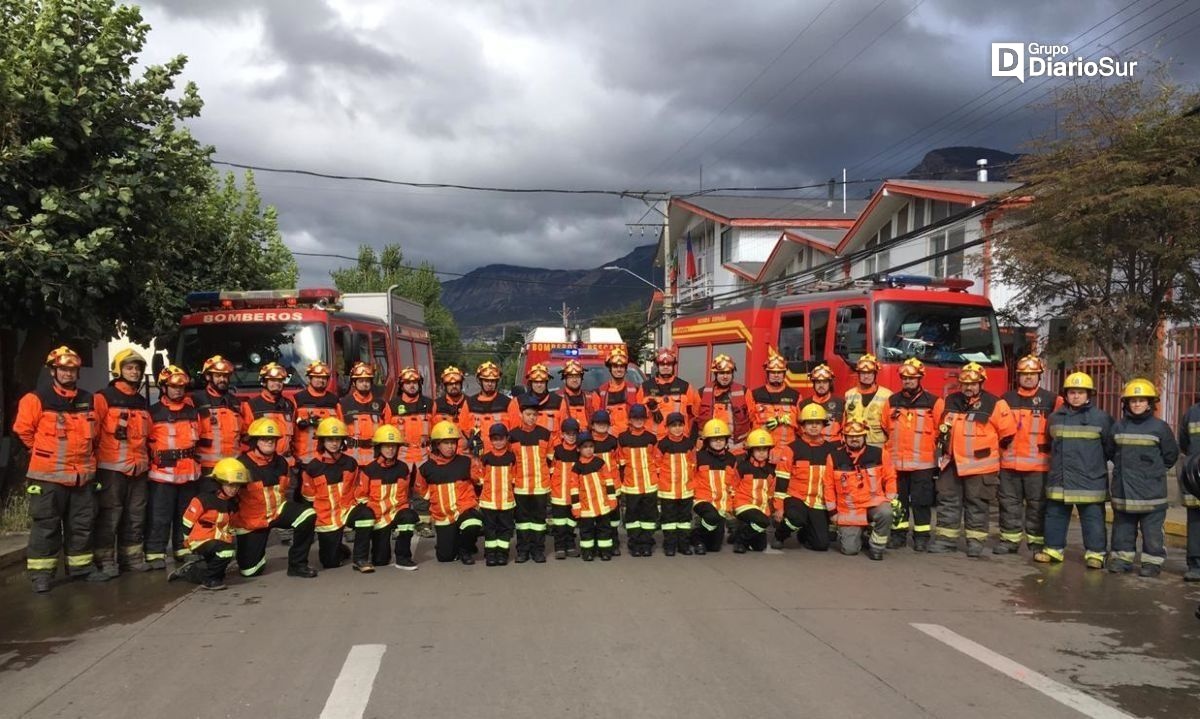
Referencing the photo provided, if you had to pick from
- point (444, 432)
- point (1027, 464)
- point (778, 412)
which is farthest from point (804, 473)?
point (444, 432)

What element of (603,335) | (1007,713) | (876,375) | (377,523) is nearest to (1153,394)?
(876,375)

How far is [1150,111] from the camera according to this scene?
436 inches

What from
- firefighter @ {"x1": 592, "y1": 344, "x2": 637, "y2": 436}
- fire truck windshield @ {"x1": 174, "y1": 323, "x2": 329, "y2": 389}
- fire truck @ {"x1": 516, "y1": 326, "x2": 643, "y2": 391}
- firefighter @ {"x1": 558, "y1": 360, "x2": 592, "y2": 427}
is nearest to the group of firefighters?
firefighter @ {"x1": 558, "y1": 360, "x2": 592, "y2": 427}

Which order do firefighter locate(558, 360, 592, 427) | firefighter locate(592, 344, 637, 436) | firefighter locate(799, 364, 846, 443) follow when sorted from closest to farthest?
firefighter locate(799, 364, 846, 443), firefighter locate(558, 360, 592, 427), firefighter locate(592, 344, 637, 436)

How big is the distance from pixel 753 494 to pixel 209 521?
4899 mm

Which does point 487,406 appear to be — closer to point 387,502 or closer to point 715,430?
point 387,502

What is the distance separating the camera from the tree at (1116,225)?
10664mm

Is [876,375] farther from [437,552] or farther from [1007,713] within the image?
[1007,713]

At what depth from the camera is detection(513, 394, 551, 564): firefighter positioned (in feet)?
27.2

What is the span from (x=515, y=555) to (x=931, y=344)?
610 centimetres

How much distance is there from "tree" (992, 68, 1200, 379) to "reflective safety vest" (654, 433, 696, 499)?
6.09 m

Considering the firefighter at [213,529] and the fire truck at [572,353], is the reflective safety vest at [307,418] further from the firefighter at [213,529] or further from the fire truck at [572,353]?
the fire truck at [572,353]

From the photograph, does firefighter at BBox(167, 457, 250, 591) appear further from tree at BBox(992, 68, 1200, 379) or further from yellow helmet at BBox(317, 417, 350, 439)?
tree at BBox(992, 68, 1200, 379)

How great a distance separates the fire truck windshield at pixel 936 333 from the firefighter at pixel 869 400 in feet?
3.83
